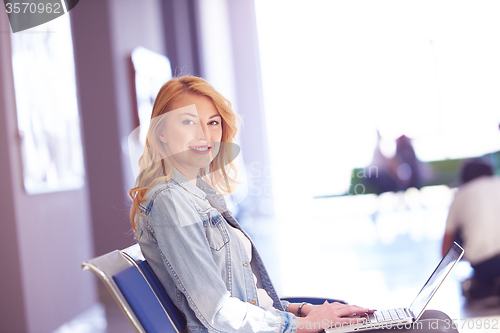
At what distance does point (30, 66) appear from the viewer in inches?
118

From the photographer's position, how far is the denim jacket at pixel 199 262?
3.11 ft

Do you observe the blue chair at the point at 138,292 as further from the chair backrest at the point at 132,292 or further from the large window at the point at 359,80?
the large window at the point at 359,80

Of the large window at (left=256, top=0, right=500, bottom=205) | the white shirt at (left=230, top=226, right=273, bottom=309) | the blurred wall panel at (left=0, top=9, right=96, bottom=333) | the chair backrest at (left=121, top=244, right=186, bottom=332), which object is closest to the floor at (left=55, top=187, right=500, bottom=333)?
the blurred wall panel at (left=0, top=9, right=96, bottom=333)

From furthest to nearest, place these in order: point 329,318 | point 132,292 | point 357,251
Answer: point 357,251 → point 329,318 → point 132,292

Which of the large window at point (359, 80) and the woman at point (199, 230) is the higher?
the large window at point (359, 80)

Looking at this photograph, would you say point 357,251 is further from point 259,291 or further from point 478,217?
point 259,291

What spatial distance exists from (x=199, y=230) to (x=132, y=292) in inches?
7.5

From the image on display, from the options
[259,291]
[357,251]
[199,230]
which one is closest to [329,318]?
[259,291]

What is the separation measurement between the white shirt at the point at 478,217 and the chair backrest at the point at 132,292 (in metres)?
2.23

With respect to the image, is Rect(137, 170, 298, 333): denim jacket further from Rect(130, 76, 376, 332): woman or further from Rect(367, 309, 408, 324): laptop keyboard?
Rect(367, 309, 408, 324): laptop keyboard

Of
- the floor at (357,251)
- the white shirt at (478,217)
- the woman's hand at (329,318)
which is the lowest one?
the floor at (357,251)

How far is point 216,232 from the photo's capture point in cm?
109

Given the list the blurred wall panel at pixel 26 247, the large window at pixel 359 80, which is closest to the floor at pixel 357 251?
the blurred wall panel at pixel 26 247

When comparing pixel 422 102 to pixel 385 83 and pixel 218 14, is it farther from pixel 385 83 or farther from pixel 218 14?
pixel 218 14
